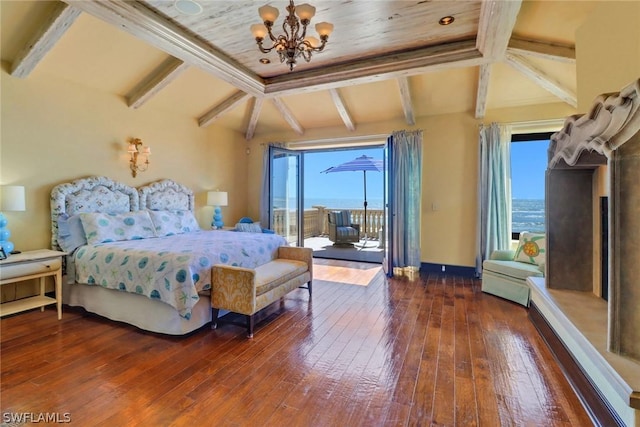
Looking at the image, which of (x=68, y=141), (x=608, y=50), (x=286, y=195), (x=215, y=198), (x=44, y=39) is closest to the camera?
(x=608, y=50)

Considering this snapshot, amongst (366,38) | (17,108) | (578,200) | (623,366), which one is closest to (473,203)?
(578,200)

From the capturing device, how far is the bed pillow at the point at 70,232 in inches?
131

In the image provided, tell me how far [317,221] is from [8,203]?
6.80m

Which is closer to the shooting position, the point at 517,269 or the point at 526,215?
the point at 517,269

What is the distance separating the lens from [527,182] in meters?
4.52

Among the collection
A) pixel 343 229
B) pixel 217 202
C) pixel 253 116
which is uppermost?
pixel 253 116

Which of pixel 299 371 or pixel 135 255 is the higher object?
pixel 135 255

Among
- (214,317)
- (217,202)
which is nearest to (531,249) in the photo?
(214,317)

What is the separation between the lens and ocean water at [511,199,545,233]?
14.6 ft

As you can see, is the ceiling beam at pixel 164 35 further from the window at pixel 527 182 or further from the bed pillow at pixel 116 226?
the window at pixel 527 182

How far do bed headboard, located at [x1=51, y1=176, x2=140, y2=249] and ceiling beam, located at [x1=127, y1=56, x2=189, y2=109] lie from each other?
1204mm

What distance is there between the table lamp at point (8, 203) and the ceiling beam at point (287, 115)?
3.48 meters

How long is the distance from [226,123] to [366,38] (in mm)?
3499

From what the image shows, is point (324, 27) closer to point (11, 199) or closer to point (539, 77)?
point (539, 77)
